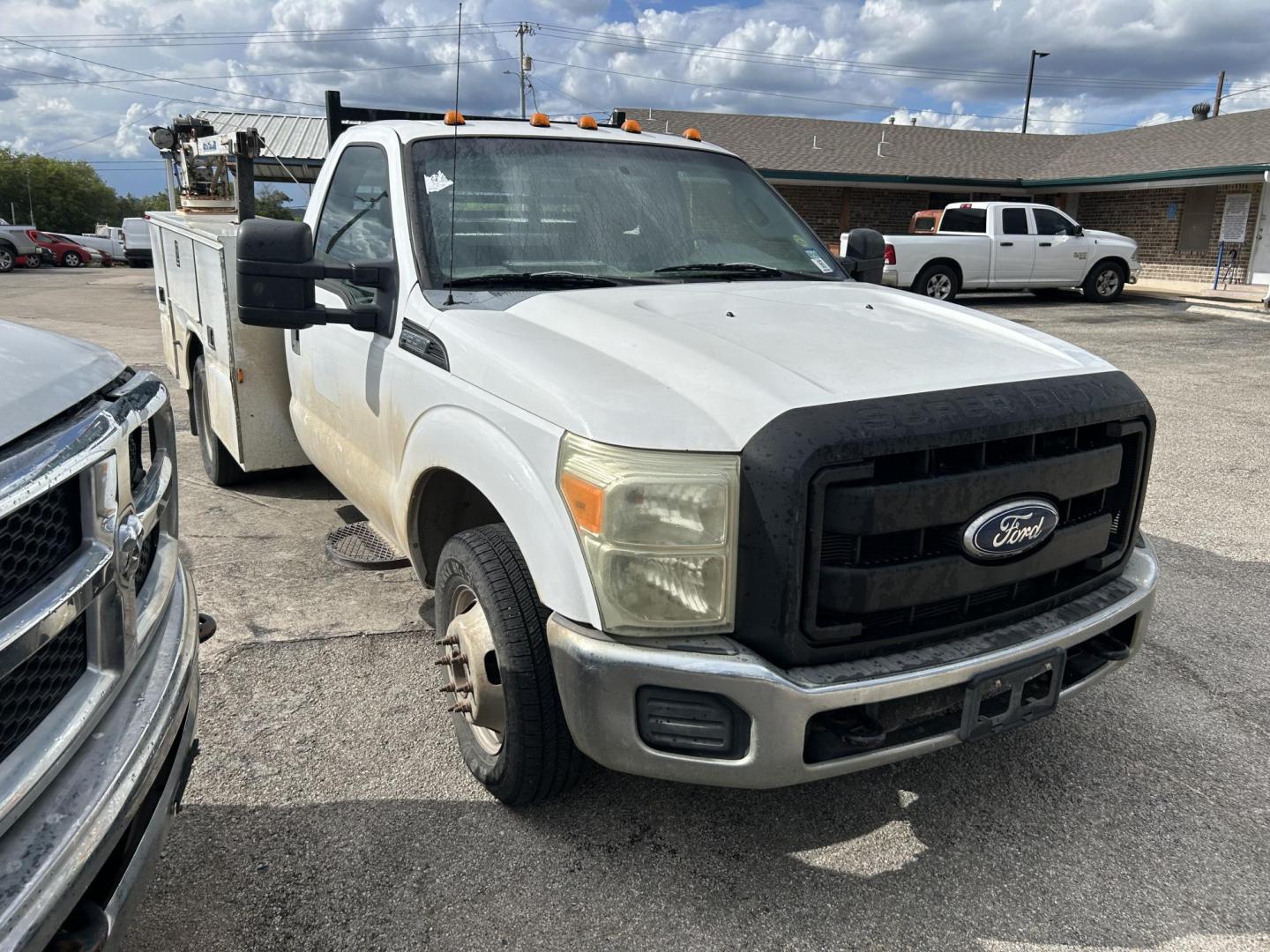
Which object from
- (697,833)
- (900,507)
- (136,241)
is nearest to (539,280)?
(900,507)

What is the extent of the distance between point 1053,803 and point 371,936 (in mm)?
1967

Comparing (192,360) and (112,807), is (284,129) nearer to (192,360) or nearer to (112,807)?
(192,360)

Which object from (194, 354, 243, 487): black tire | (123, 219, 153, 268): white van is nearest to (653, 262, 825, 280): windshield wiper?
(194, 354, 243, 487): black tire

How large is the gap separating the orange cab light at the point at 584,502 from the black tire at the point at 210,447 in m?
4.09

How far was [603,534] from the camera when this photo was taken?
2.15 meters

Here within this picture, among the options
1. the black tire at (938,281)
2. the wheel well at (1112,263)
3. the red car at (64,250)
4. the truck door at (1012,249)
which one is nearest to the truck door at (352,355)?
the black tire at (938,281)

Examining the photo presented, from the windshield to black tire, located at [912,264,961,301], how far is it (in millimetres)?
Answer: 15236

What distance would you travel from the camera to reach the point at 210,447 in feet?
19.8

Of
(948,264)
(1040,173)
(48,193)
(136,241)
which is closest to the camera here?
(948,264)

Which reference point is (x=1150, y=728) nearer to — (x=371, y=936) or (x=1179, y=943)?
(x=1179, y=943)

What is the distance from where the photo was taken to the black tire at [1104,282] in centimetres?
1952

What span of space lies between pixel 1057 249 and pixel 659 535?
19.1 metres

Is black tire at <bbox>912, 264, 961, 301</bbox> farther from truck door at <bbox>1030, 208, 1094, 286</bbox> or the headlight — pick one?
the headlight

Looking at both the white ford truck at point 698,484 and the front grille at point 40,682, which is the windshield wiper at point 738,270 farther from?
the front grille at point 40,682
